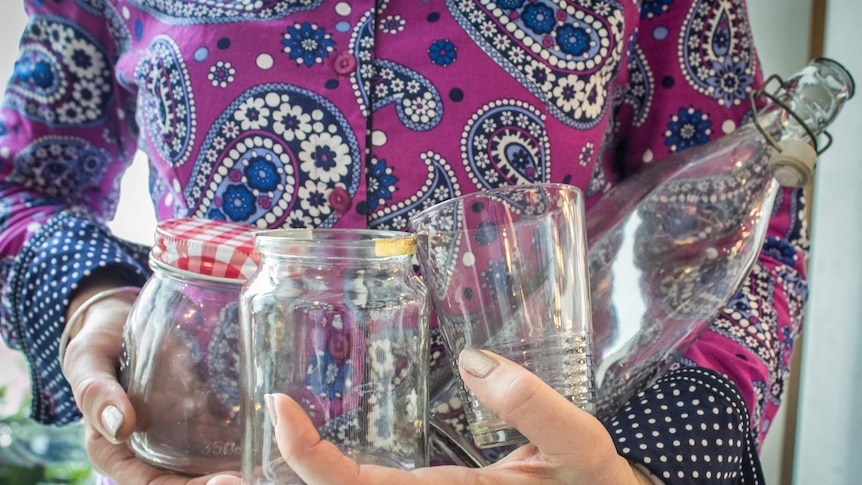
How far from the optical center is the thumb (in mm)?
232

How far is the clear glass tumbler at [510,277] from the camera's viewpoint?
273 mm

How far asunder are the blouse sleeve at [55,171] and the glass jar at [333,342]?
256mm

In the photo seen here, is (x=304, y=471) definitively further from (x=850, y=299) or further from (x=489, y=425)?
(x=850, y=299)

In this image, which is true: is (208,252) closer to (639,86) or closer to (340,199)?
(340,199)

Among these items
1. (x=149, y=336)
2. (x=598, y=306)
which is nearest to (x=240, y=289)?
(x=149, y=336)

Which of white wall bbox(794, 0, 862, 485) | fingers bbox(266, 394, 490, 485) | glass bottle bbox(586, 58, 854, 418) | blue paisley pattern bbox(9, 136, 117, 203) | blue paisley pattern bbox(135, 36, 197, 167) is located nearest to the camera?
fingers bbox(266, 394, 490, 485)

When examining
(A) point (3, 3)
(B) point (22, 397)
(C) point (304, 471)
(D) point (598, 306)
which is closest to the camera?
(C) point (304, 471)

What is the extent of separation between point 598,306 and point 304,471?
0.19 meters

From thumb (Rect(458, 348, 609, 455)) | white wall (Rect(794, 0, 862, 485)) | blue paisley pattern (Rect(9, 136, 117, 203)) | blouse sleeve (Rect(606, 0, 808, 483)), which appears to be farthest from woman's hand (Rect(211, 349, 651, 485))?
white wall (Rect(794, 0, 862, 485))

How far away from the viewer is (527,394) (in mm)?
230

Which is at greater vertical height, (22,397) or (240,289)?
(240,289)

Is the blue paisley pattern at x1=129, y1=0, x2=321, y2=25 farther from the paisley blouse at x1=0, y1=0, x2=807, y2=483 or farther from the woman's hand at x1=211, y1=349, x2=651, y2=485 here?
the woman's hand at x1=211, y1=349, x2=651, y2=485

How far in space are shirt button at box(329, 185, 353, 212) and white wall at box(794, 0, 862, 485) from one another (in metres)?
0.81

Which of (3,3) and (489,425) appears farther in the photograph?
(3,3)
